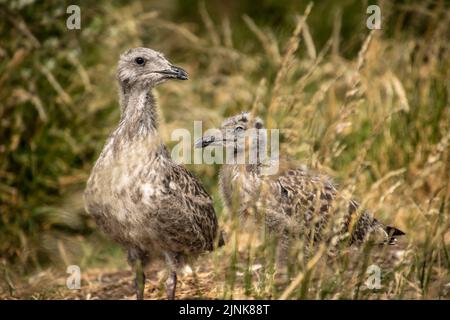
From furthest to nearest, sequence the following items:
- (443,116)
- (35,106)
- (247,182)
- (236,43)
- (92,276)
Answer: (236,43) < (35,106) < (443,116) < (92,276) < (247,182)

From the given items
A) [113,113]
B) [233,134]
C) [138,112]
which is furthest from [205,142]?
[113,113]

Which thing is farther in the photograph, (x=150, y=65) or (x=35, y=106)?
(x=35, y=106)

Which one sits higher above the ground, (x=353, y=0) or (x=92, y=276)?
(x=353, y=0)

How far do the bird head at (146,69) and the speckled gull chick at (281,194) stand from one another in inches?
17.4

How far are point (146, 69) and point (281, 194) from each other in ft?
3.74

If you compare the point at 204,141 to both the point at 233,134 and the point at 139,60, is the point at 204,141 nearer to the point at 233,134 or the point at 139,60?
the point at 233,134

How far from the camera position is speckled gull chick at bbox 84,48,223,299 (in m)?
4.77

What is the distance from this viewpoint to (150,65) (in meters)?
5.00

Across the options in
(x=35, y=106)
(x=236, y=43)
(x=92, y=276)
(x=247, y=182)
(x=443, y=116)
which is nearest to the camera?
(x=247, y=182)

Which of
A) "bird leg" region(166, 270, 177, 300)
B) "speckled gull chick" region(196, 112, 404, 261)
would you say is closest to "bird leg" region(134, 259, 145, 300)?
"bird leg" region(166, 270, 177, 300)

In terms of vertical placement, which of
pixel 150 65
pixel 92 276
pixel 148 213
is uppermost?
pixel 150 65

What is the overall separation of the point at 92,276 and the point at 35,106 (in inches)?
82.5
